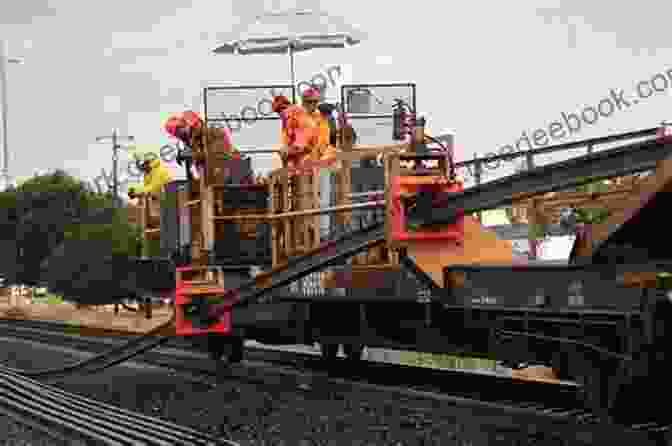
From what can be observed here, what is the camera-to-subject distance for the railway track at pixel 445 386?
8875 mm

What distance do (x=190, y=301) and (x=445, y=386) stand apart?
155 inches

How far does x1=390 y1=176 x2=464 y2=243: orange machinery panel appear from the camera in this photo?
1105 centimetres

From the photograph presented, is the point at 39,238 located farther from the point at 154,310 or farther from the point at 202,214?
the point at 202,214

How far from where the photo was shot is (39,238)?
40.7 m

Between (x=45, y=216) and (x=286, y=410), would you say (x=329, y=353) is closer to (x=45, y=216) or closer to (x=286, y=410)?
(x=286, y=410)

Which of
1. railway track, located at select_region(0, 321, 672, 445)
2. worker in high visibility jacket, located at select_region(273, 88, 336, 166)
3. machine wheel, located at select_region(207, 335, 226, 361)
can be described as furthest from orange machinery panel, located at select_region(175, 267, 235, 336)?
worker in high visibility jacket, located at select_region(273, 88, 336, 166)

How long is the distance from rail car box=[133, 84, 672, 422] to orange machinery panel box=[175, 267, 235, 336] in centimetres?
2

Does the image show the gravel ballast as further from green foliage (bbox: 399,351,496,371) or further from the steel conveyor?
green foliage (bbox: 399,351,496,371)

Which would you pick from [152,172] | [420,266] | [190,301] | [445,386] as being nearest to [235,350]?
[190,301]

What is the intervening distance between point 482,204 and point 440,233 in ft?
4.08

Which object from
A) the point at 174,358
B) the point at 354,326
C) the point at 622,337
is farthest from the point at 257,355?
the point at 622,337

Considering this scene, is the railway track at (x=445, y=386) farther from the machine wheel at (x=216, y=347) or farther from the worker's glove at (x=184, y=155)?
the worker's glove at (x=184, y=155)

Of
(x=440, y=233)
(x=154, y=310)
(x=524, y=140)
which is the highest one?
(x=524, y=140)

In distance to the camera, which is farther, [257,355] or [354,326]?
[257,355]
